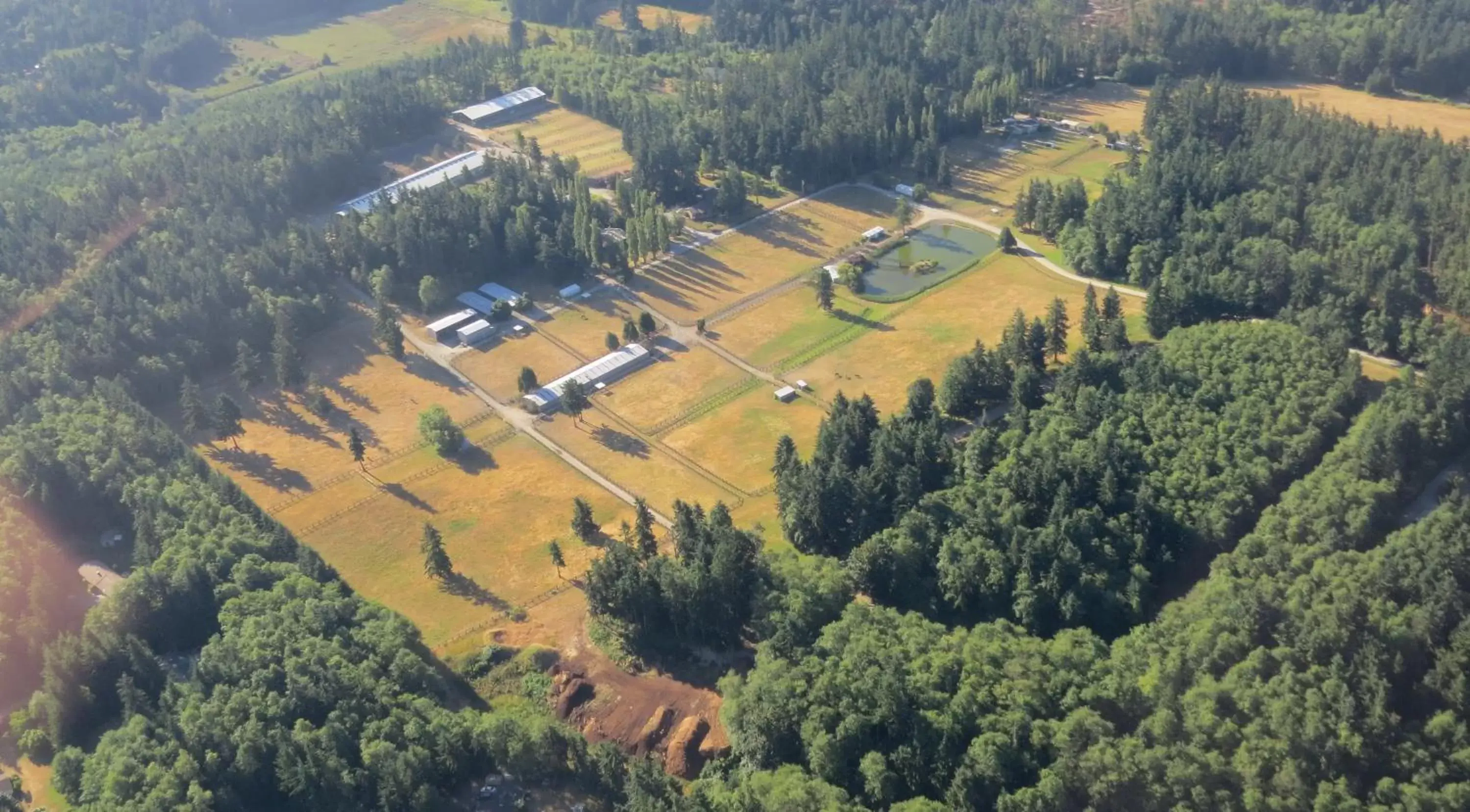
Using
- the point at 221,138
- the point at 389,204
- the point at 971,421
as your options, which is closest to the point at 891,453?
the point at 971,421

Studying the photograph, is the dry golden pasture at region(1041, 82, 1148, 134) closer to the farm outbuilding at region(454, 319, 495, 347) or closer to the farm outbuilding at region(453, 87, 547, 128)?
the farm outbuilding at region(453, 87, 547, 128)

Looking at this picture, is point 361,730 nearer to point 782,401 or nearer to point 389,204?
point 782,401

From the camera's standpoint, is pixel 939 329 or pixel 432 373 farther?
pixel 939 329

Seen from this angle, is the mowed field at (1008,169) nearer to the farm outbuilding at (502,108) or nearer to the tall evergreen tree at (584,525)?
the farm outbuilding at (502,108)

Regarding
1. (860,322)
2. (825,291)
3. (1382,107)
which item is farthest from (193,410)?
A: (1382,107)

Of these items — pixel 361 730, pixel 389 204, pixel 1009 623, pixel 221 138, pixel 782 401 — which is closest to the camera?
pixel 361 730

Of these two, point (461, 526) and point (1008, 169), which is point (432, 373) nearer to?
point (461, 526)
